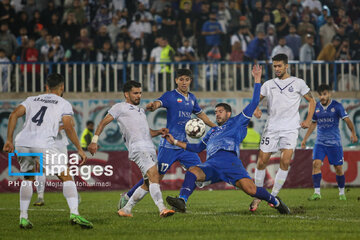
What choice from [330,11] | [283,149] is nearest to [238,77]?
[330,11]

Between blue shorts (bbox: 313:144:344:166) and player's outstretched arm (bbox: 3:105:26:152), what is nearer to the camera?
player's outstretched arm (bbox: 3:105:26:152)

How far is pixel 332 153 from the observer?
13.5m

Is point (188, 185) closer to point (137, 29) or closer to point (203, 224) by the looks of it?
point (203, 224)

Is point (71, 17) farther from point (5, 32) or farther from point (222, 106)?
point (222, 106)

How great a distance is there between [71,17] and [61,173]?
12.5 meters

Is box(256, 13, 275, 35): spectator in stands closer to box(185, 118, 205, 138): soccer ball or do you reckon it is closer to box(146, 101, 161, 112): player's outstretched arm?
box(146, 101, 161, 112): player's outstretched arm

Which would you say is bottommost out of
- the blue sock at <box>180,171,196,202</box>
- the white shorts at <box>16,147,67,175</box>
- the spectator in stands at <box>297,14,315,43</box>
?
the blue sock at <box>180,171,196,202</box>

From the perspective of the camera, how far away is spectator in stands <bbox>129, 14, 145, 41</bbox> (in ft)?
66.1

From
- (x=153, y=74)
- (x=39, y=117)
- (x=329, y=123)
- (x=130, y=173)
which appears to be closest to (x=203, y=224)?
(x=39, y=117)

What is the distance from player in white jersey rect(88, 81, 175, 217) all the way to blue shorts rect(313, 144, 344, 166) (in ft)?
18.2

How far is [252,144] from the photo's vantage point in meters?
19.0

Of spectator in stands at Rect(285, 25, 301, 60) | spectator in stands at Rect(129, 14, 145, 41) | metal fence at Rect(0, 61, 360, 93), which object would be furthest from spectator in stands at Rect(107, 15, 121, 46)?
spectator in stands at Rect(285, 25, 301, 60)

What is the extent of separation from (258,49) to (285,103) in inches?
377

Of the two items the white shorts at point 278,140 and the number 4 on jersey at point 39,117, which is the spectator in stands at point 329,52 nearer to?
the white shorts at point 278,140
